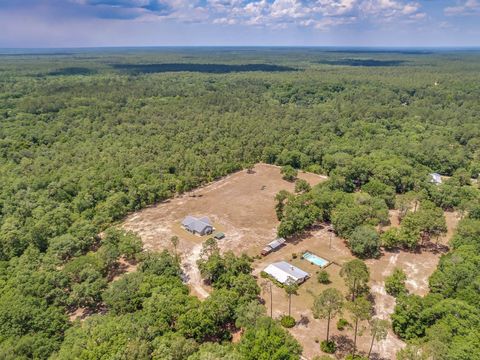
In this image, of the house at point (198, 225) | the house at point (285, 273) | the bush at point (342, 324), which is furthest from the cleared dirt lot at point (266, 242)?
the house at point (198, 225)

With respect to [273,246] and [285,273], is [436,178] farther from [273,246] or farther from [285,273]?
[285,273]

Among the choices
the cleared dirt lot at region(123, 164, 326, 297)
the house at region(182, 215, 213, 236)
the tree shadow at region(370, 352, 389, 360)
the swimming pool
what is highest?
the house at region(182, 215, 213, 236)

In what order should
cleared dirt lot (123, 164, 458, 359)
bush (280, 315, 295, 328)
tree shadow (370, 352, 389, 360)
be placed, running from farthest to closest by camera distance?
cleared dirt lot (123, 164, 458, 359)
bush (280, 315, 295, 328)
tree shadow (370, 352, 389, 360)

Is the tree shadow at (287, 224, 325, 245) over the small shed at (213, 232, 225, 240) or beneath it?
beneath

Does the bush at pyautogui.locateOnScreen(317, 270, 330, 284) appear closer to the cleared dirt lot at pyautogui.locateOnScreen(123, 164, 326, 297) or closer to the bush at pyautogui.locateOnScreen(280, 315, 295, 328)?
the bush at pyautogui.locateOnScreen(280, 315, 295, 328)

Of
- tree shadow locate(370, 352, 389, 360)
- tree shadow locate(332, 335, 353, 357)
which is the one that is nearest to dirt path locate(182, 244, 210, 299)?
tree shadow locate(332, 335, 353, 357)

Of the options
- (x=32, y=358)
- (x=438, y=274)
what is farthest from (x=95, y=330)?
(x=438, y=274)

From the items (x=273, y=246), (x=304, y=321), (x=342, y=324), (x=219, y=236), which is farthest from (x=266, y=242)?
(x=342, y=324)
